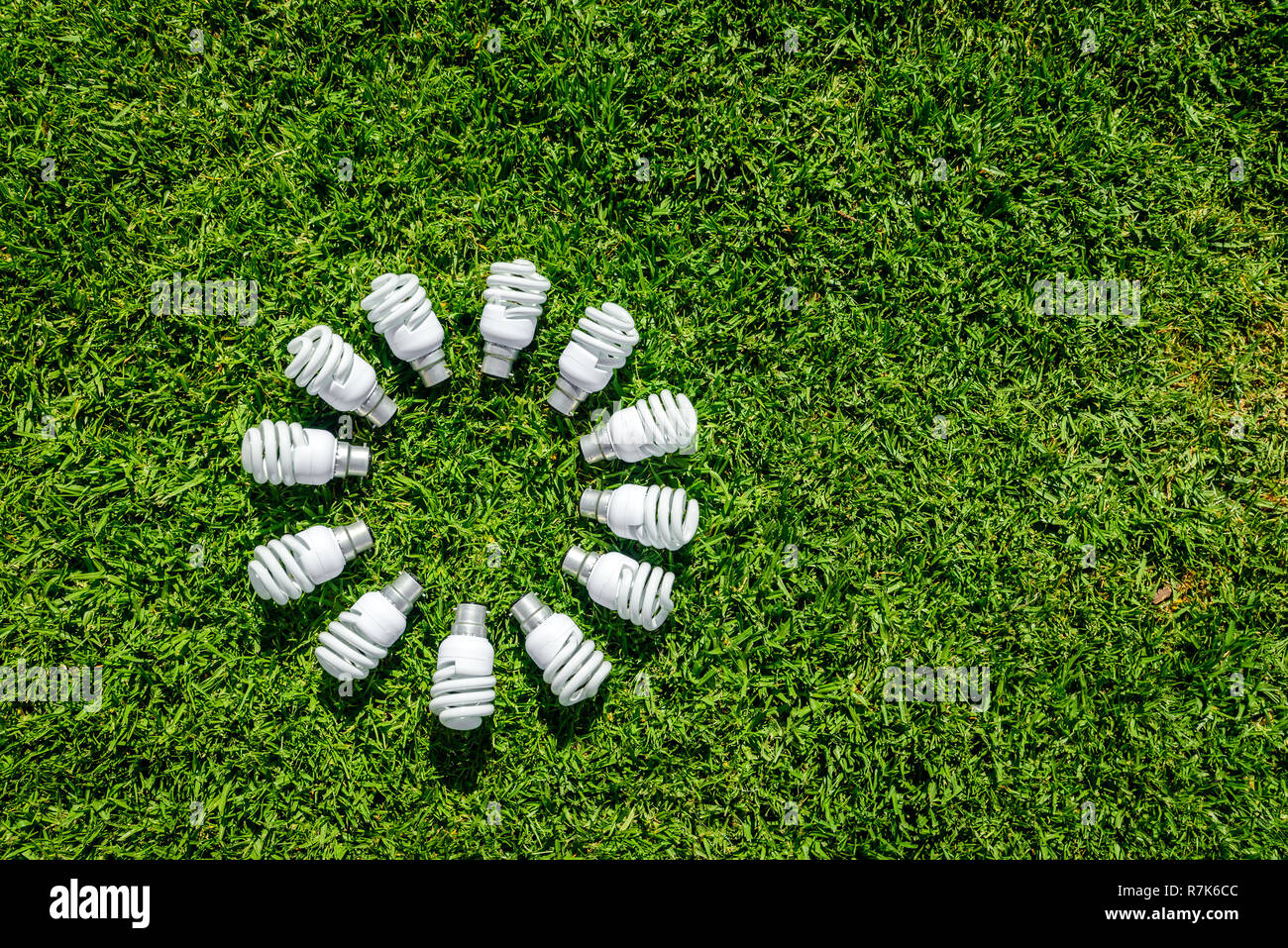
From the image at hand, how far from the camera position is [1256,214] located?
328 cm

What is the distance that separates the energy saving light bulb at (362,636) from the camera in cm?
272

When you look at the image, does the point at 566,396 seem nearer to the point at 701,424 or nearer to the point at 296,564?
the point at 701,424

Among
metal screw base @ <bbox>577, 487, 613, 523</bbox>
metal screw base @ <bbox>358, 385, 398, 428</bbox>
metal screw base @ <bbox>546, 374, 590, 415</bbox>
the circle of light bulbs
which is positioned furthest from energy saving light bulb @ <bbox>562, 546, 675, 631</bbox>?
metal screw base @ <bbox>358, 385, 398, 428</bbox>

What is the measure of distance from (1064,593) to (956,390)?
93 cm

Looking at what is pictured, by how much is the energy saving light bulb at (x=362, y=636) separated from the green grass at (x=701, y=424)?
224 millimetres

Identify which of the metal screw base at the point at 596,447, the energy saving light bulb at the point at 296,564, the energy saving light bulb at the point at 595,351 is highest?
the energy saving light bulb at the point at 595,351

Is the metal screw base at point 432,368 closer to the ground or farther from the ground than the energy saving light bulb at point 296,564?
farther from the ground

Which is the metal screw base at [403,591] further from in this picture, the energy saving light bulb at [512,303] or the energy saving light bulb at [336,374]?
the energy saving light bulb at [512,303]

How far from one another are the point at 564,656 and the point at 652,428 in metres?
0.87

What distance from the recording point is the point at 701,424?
3.06 m

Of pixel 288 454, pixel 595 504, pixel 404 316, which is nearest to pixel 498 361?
pixel 404 316

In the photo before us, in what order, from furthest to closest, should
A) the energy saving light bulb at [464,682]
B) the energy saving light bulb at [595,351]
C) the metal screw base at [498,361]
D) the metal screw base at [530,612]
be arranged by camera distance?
the metal screw base at [498,361], the metal screw base at [530,612], the energy saving light bulb at [595,351], the energy saving light bulb at [464,682]

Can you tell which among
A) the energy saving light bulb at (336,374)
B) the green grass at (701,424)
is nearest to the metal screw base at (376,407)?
the energy saving light bulb at (336,374)
